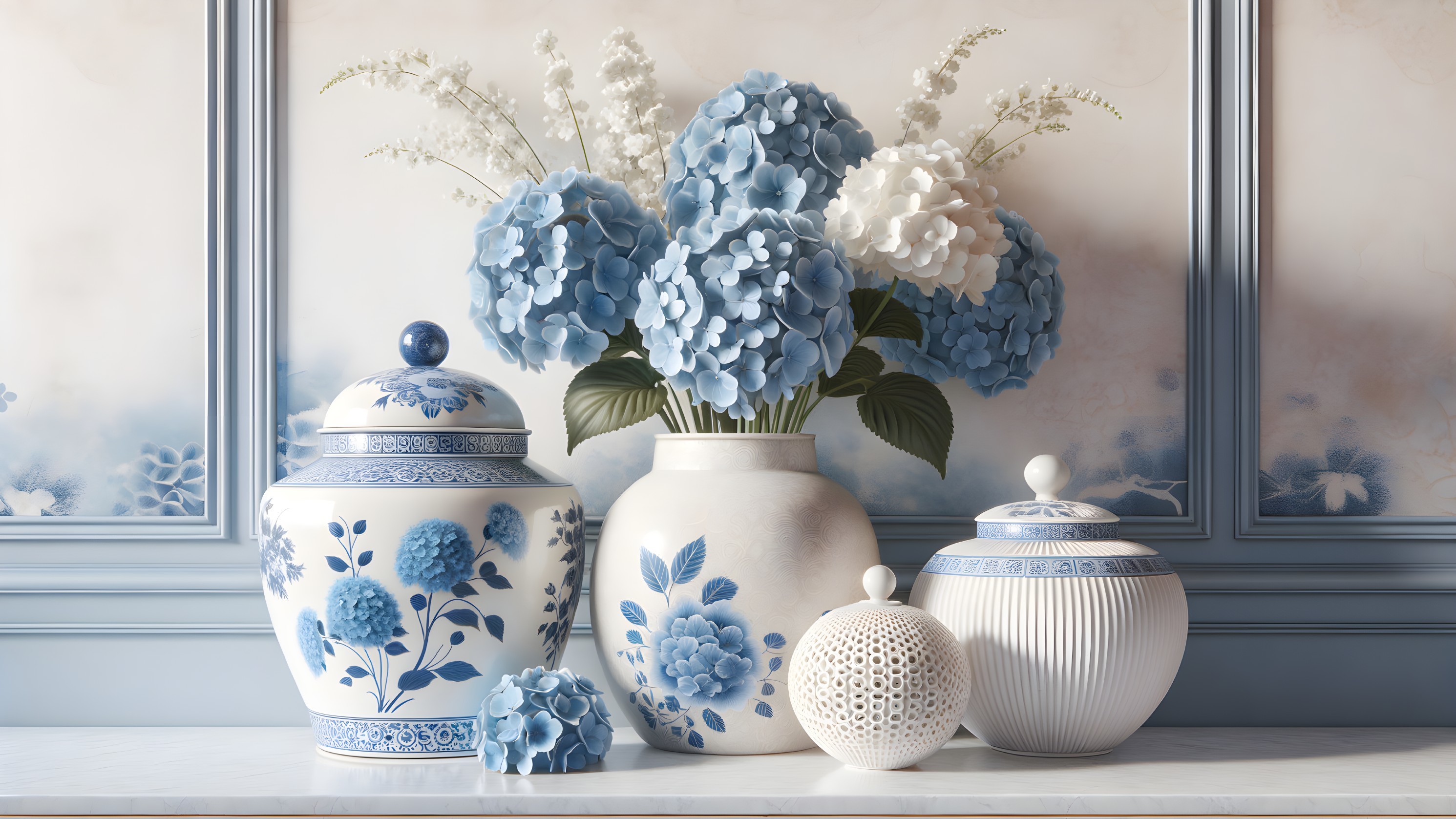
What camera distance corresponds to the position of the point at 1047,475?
90cm

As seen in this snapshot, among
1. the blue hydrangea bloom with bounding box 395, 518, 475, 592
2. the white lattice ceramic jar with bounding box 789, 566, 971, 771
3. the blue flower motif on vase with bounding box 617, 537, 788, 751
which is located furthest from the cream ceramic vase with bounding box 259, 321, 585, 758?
the white lattice ceramic jar with bounding box 789, 566, 971, 771

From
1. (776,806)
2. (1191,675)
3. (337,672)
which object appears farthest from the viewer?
(1191,675)

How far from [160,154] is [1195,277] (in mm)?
1247

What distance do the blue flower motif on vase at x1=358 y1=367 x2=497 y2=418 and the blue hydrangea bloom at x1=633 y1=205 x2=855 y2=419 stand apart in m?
Answer: 0.18

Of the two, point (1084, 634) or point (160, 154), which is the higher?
point (160, 154)

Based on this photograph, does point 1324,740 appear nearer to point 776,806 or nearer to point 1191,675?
point 1191,675

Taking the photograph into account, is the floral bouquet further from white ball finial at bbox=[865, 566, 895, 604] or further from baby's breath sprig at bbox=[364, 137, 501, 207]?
white ball finial at bbox=[865, 566, 895, 604]

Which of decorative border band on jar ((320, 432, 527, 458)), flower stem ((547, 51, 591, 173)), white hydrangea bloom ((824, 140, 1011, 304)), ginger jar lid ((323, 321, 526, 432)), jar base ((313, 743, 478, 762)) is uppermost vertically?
flower stem ((547, 51, 591, 173))

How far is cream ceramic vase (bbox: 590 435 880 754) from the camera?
0.84 meters

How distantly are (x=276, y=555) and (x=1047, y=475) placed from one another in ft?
2.34

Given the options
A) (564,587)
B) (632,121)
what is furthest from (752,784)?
(632,121)

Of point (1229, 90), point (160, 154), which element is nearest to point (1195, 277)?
point (1229, 90)

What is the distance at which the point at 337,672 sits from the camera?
84 cm

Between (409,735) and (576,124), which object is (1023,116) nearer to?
(576,124)
